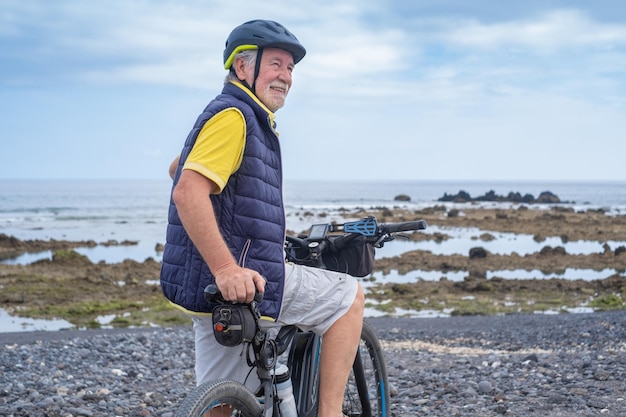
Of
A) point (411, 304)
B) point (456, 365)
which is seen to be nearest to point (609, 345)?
point (456, 365)

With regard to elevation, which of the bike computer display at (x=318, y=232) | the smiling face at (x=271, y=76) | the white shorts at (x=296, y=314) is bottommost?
the white shorts at (x=296, y=314)

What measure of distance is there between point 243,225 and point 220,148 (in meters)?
0.35

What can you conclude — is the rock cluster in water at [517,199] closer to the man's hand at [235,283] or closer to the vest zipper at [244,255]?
the vest zipper at [244,255]

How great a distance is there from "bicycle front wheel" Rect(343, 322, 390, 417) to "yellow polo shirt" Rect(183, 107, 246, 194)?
1.68m

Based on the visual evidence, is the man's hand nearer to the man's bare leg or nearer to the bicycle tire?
the bicycle tire

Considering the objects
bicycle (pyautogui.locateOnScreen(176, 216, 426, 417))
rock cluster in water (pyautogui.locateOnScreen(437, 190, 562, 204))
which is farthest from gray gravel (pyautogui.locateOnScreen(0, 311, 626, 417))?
rock cluster in water (pyautogui.locateOnScreen(437, 190, 562, 204))

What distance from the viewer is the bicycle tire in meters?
2.55

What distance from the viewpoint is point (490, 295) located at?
19.7m

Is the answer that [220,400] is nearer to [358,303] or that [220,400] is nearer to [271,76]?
[358,303]

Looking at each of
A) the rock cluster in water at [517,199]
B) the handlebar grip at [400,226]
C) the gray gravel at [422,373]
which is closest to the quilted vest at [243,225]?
the handlebar grip at [400,226]

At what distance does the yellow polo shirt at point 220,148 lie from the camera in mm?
2793

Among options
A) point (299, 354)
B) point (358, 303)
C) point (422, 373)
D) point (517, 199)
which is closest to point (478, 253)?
point (422, 373)

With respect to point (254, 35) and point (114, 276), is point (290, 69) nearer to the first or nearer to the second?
point (254, 35)

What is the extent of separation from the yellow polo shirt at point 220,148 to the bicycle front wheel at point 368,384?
1679 millimetres
